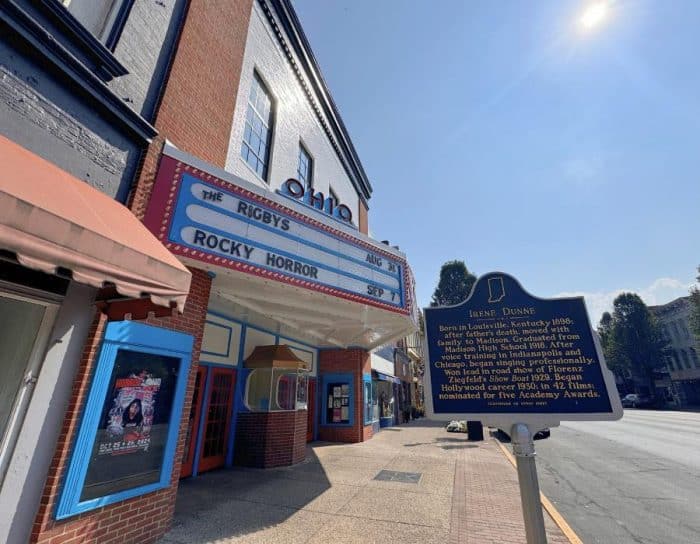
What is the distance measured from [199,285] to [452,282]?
38625 mm

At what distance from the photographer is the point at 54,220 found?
2.73m

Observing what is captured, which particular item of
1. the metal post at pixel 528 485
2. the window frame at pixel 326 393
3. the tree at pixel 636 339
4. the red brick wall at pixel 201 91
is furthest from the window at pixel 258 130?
the tree at pixel 636 339

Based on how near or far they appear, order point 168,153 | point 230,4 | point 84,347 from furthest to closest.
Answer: point 230,4
point 168,153
point 84,347

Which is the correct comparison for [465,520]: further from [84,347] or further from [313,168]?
[313,168]

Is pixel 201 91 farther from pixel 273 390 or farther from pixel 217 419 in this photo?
pixel 217 419

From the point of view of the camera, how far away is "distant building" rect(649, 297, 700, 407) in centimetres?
4447

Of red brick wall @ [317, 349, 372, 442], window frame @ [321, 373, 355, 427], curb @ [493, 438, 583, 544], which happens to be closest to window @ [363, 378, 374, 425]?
red brick wall @ [317, 349, 372, 442]

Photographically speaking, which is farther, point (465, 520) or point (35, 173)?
point (465, 520)

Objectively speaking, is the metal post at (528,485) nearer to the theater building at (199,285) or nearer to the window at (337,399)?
the theater building at (199,285)

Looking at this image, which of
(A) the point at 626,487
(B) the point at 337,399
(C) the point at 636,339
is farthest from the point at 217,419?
(C) the point at 636,339

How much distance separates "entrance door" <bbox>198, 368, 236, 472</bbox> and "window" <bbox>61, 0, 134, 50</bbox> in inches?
267

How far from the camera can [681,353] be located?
153 feet

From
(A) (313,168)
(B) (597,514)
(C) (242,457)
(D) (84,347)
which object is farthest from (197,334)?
(A) (313,168)

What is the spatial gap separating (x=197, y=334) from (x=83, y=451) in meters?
2.11
